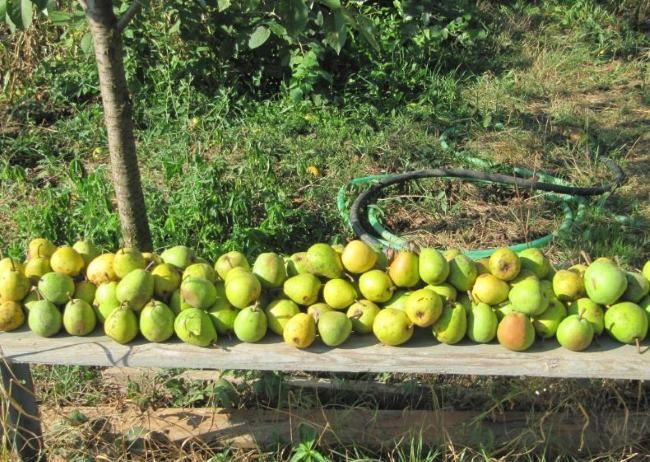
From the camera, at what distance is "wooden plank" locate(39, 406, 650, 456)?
273cm

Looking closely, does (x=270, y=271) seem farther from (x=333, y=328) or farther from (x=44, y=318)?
(x=44, y=318)

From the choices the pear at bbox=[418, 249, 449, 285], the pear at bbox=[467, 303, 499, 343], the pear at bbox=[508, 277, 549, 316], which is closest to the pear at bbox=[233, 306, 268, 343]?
the pear at bbox=[418, 249, 449, 285]

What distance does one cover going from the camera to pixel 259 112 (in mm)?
5699

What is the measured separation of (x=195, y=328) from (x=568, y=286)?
1078mm

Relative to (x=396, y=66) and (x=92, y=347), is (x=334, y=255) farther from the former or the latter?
(x=396, y=66)

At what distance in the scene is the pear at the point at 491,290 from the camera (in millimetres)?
2291

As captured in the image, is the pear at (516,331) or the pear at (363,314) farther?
the pear at (363,314)

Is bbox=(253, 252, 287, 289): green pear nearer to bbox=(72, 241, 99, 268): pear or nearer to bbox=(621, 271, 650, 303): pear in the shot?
bbox=(72, 241, 99, 268): pear

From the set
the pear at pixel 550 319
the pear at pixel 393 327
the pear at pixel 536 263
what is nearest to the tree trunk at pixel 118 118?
the pear at pixel 393 327

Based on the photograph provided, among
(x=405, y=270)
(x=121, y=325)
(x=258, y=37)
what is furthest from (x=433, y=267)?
(x=258, y=37)

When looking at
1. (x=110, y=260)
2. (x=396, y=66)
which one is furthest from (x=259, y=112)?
(x=110, y=260)

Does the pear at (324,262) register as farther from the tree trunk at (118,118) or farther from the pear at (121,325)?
the tree trunk at (118,118)

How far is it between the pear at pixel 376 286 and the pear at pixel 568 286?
1.58 ft

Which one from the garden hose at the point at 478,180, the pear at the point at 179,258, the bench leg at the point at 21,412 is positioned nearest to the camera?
the bench leg at the point at 21,412
